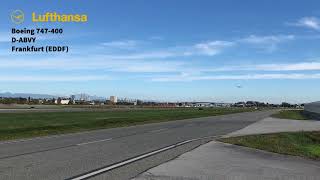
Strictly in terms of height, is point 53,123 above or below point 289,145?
above

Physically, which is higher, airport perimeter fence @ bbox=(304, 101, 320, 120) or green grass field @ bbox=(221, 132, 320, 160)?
airport perimeter fence @ bbox=(304, 101, 320, 120)

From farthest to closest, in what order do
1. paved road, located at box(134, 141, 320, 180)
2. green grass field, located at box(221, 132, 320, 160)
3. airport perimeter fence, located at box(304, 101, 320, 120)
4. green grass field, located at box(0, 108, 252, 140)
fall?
airport perimeter fence, located at box(304, 101, 320, 120) → green grass field, located at box(0, 108, 252, 140) → green grass field, located at box(221, 132, 320, 160) → paved road, located at box(134, 141, 320, 180)

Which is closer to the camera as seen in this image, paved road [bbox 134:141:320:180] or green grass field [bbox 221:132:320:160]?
paved road [bbox 134:141:320:180]

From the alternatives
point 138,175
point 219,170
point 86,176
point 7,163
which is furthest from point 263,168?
point 7,163

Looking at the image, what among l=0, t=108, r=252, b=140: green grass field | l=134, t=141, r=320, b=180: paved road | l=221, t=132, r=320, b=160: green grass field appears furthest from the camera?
l=0, t=108, r=252, b=140: green grass field

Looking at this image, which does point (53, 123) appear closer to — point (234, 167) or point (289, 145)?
point (289, 145)

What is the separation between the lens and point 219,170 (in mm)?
12906

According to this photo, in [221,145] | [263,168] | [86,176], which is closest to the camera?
[86,176]

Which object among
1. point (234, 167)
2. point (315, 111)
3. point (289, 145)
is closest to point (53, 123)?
point (289, 145)

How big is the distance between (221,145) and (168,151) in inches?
140

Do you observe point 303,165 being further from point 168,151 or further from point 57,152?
point 57,152

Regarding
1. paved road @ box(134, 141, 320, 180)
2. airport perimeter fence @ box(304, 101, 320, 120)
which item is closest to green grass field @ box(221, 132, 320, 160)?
paved road @ box(134, 141, 320, 180)

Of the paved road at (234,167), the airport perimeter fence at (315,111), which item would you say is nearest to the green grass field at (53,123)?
the paved road at (234,167)

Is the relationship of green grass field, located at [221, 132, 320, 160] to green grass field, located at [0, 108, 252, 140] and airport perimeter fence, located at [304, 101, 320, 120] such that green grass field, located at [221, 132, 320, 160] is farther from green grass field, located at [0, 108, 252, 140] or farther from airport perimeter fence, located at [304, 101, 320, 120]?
airport perimeter fence, located at [304, 101, 320, 120]
